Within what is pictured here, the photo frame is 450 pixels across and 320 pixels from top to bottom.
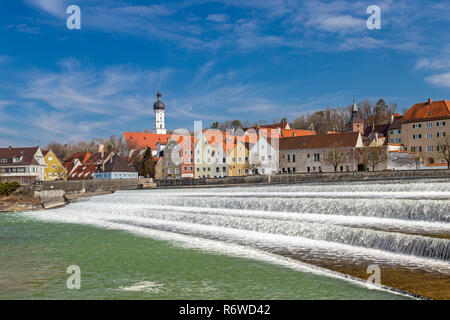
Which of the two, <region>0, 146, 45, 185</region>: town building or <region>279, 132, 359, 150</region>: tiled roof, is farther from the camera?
<region>0, 146, 45, 185</region>: town building

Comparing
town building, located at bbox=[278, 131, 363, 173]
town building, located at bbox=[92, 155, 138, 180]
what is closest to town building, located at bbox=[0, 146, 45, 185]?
town building, located at bbox=[92, 155, 138, 180]

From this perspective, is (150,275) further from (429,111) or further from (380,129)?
(380,129)

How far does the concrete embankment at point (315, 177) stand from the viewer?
42.0 meters

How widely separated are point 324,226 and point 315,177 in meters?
35.3

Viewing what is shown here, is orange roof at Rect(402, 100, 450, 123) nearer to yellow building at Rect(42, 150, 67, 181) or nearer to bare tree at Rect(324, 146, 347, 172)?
bare tree at Rect(324, 146, 347, 172)

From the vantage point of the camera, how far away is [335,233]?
1792 cm

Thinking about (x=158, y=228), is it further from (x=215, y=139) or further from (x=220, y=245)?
(x=215, y=139)

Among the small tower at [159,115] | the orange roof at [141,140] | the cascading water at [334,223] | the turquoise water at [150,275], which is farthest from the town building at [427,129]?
the small tower at [159,115]

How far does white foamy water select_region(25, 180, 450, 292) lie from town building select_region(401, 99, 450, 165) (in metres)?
48.7

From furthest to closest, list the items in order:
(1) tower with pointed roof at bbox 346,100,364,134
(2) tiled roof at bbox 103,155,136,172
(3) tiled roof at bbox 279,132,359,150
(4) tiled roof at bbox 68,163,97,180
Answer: (1) tower with pointed roof at bbox 346,100,364,134
(4) tiled roof at bbox 68,163,97,180
(2) tiled roof at bbox 103,155,136,172
(3) tiled roof at bbox 279,132,359,150

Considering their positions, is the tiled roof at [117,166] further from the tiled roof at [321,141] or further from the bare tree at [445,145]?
the bare tree at [445,145]

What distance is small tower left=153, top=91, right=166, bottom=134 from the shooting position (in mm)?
162613

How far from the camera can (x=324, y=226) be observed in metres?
18.8

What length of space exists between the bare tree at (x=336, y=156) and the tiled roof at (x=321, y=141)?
48.4 inches
